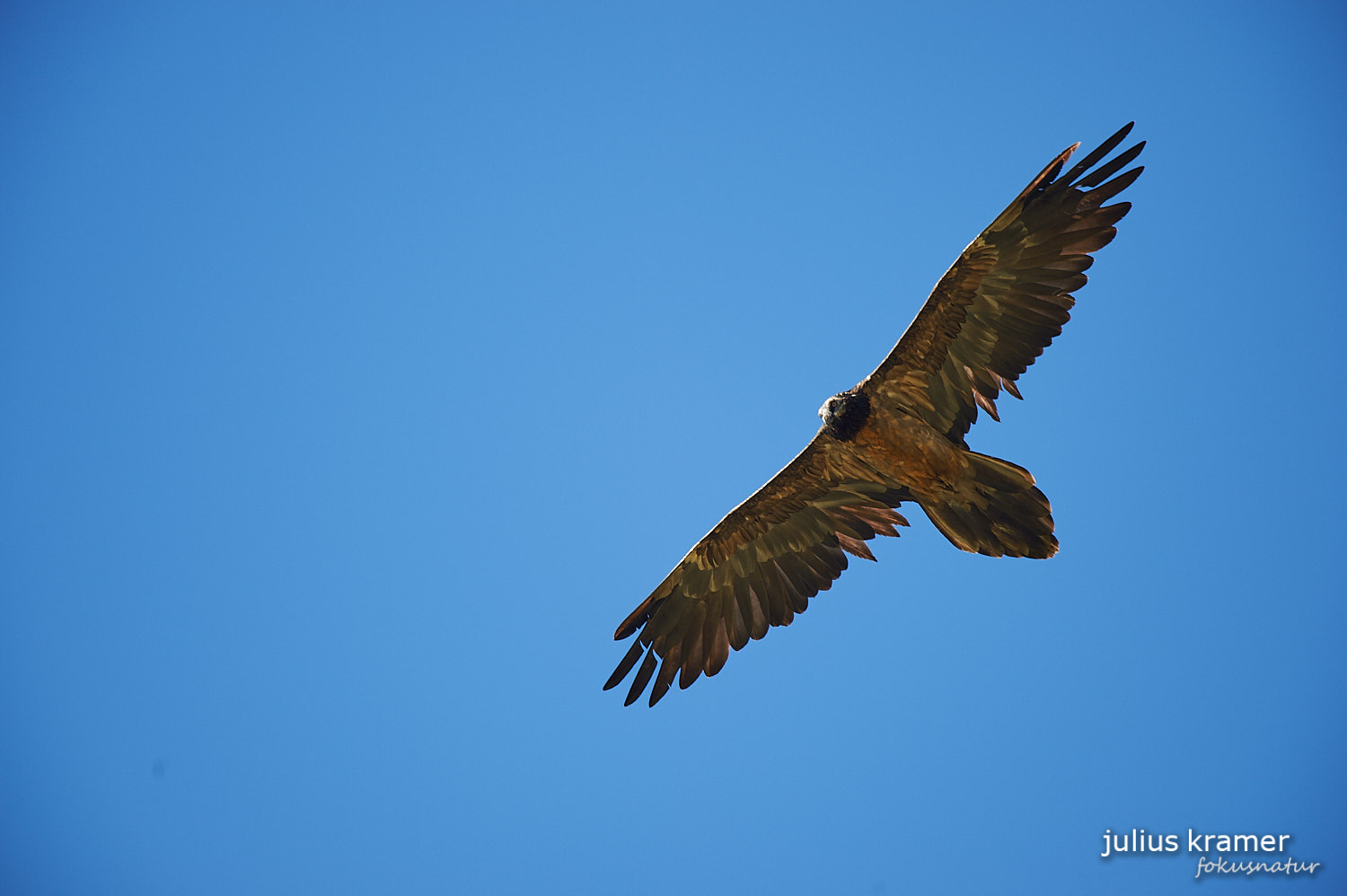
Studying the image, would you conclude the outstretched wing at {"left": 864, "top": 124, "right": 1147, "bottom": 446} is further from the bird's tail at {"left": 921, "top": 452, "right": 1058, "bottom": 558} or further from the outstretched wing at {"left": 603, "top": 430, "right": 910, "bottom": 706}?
the outstretched wing at {"left": 603, "top": 430, "right": 910, "bottom": 706}

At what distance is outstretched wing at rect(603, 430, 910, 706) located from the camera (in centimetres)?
1039

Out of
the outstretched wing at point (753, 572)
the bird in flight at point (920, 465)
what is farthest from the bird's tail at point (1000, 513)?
the outstretched wing at point (753, 572)

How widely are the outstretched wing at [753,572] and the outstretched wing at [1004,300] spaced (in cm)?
132

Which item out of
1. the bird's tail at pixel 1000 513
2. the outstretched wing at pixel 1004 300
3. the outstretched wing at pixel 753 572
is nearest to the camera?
the outstretched wing at pixel 1004 300

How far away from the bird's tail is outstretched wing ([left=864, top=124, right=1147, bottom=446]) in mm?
511

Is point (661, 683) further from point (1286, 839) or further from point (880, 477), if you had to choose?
point (1286, 839)

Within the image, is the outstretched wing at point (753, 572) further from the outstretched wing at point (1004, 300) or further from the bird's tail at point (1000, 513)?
the outstretched wing at point (1004, 300)

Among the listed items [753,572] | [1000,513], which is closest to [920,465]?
[1000,513]

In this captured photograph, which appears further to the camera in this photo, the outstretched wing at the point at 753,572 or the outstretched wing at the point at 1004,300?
the outstretched wing at the point at 753,572

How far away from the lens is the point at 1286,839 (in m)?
12.9

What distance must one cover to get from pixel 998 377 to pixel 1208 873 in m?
7.34

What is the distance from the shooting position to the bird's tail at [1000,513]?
30.0 feet

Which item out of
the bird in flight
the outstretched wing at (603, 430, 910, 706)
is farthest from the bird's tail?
the outstretched wing at (603, 430, 910, 706)

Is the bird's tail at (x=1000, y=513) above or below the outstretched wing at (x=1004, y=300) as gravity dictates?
below
